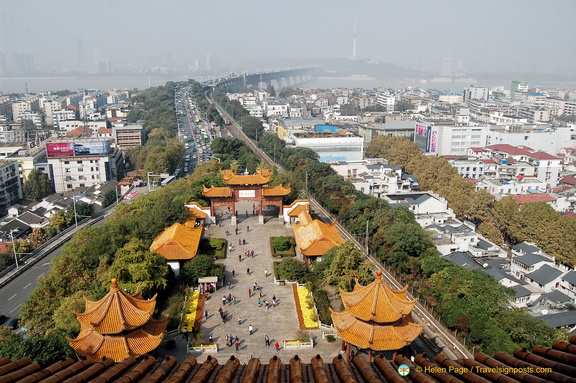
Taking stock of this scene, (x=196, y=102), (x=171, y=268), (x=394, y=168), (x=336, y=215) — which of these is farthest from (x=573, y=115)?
(x=171, y=268)

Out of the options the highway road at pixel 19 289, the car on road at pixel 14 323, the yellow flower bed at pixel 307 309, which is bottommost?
the highway road at pixel 19 289

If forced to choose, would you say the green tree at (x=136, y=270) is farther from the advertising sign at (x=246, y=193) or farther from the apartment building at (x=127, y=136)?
the apartment building at (x=127, y=136)

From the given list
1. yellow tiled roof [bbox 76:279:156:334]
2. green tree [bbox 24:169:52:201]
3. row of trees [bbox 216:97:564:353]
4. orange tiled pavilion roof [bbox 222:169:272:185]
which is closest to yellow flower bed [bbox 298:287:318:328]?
row of trees [bbox 216:97:564:353]

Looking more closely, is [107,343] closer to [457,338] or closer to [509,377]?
[509,377]

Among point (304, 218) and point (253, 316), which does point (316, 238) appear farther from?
point (253, 316)

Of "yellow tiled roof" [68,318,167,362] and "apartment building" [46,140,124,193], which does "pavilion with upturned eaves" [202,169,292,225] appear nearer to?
"yellow tiled roof" [68,318,167,362]

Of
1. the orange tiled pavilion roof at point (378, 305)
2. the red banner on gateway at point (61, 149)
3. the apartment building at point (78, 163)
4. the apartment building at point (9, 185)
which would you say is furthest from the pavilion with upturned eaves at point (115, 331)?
the red banner on gateway at point (61, 149)
